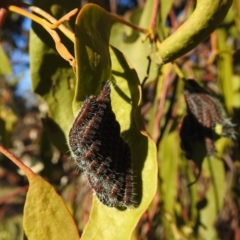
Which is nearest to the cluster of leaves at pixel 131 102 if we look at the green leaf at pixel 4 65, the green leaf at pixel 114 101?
the green leaf at pixel 114 101

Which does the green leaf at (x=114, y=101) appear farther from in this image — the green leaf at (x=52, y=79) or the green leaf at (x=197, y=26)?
the green leaf at (x=52, y=79)

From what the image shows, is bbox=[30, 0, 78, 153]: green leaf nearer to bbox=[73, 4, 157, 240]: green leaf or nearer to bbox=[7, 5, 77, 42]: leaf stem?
bbox=[7, 5, 77, 42]: leaf stem

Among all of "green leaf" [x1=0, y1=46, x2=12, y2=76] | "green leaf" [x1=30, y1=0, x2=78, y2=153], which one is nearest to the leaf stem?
"green leaf" [x1=30, y1=0, x2=78, y2=153]

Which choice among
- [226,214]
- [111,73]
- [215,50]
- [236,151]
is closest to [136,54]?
[215,50]

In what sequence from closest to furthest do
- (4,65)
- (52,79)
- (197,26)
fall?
(197,26), (52,79), (4,65)

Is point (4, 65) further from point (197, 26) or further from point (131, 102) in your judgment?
point (197, 26)

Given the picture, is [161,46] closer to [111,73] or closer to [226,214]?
[111,73]

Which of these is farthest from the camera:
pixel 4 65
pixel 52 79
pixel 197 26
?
pixel 4 65

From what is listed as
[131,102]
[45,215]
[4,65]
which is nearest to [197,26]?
[131,102]
